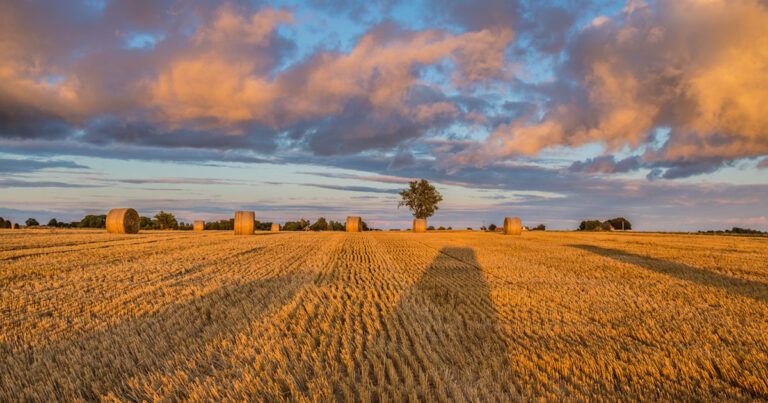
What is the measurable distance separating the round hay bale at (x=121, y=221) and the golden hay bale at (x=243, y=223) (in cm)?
676

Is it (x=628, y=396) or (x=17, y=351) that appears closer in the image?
(x=628, y=396)

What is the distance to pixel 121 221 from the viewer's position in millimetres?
26828

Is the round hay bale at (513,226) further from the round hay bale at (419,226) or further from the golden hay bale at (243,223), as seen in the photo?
the golden hay bale at (243,223)

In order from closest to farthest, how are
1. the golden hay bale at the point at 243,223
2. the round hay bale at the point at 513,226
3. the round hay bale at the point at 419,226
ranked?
1. the golden hay bale at the point at 243,223
2. the round hay bale at the point at 513,226
3. the round hay bale at the point at 419,226

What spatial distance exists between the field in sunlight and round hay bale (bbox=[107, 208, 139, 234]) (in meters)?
20.9

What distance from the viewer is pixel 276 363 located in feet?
11.6

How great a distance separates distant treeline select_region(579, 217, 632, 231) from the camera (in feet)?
176

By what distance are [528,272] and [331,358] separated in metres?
7.36

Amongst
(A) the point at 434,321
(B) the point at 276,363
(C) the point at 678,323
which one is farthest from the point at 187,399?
(C) the point at 678,323

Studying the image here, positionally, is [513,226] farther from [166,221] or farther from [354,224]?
[166,221]

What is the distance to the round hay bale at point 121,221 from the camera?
26922mm

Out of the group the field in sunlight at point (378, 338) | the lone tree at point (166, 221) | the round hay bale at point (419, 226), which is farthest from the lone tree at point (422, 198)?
the field in sunlight at point (378, 338)

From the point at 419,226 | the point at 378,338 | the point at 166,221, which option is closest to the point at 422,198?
the point at 419,226

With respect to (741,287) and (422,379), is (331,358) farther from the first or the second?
(741,287)
